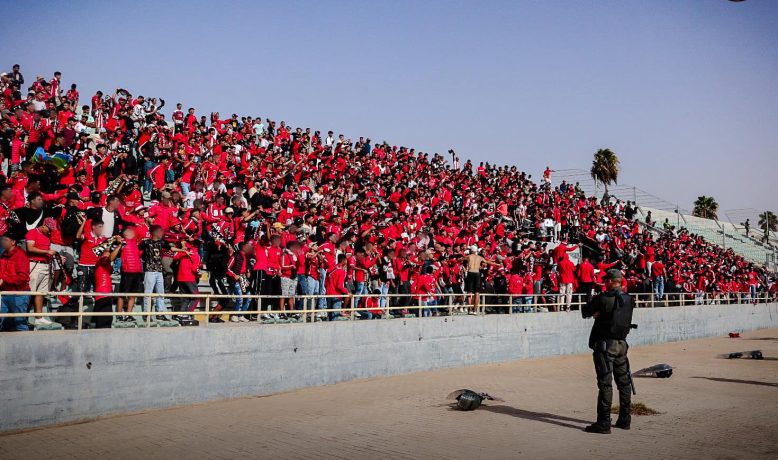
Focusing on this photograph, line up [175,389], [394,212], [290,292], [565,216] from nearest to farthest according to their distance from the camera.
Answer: [175,389] < [290,292] < [394,212] < [565,216]

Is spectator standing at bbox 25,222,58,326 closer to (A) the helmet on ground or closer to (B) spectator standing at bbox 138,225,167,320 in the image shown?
(B) spectator standing at bbox 138,225,167,320

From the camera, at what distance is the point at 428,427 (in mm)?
9781

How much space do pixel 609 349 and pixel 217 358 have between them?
20.9 ft

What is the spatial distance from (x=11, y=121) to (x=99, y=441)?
9.38 metres

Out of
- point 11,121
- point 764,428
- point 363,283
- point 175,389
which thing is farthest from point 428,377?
point 11,121

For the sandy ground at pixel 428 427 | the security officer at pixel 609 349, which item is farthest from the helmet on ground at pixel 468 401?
the security officer at pixel 609 349

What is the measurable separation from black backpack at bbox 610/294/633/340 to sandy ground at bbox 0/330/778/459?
4.28 ft

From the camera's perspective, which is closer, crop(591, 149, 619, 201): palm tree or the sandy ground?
the sandy ground

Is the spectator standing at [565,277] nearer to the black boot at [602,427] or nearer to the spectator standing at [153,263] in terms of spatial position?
the black boot at [602,427]

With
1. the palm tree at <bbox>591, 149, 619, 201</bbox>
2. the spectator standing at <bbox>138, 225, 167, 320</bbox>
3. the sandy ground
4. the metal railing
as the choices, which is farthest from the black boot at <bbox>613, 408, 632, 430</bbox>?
the palm tree at <bbox>591, 149, 619, 201</bbox>

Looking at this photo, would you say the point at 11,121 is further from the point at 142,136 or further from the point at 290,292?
the point at 290,292

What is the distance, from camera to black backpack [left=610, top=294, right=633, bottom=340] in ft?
30.5

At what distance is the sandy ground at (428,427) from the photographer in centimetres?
821

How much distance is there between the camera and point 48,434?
8.99m
